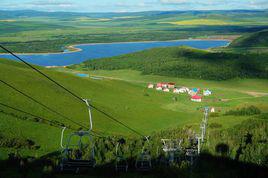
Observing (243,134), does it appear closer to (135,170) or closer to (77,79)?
(135,170)

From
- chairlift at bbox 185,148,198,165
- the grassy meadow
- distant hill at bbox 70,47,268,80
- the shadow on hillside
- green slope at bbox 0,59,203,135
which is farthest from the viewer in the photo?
distant hill at bbox 70,47,268,80

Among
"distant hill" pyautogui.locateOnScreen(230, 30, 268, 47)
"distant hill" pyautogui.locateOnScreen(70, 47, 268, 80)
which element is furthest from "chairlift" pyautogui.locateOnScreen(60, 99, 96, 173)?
"distant hill" pyautogui.locateOnScreen(230, 30, 268, 47)

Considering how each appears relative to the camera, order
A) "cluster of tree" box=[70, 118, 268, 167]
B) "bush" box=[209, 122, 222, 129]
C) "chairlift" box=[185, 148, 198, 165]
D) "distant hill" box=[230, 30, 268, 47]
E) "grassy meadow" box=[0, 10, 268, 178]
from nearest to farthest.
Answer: "chairlift" box=[185, 148, 198, 165] → "cluster of tree" box=[70, 118, 268, 167] → "grassy meadow" box=[0, 10, 268, 178] → "bush" box=[209, 122, 222, 129] → "distant hill" box=[230, 30, 268, 47]

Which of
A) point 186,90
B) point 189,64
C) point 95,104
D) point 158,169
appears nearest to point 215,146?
point 158,169

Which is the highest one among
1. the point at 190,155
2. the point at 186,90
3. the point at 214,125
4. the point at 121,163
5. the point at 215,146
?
the point at 186,90

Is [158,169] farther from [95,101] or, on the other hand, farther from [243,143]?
[95,101]

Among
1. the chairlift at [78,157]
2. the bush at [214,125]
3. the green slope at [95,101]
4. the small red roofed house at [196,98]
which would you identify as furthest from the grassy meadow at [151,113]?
the chairlift at [78,157]

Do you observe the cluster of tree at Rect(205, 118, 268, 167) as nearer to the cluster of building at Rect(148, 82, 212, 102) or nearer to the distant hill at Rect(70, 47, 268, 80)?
the cluster of building at Rect(148, 82, 212, 102)
